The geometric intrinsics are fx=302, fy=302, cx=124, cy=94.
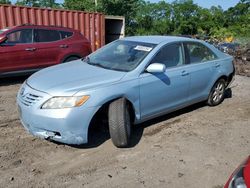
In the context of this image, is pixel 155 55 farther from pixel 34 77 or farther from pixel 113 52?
pixel 34 77

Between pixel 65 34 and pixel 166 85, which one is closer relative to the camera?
pixel 166 85

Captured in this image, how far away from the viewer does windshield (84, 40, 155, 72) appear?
15.7ft

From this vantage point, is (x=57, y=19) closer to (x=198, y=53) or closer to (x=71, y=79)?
(x=198, y=53)

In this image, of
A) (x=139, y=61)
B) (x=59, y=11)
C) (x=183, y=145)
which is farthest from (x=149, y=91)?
(x=59, y=11)

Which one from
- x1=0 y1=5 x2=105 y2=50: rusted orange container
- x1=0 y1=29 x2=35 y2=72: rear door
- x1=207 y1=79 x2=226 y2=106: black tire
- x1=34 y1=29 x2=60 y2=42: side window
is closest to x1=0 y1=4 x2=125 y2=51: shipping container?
x1=0 y1=5 x2=105 y2=50: rusted orange container

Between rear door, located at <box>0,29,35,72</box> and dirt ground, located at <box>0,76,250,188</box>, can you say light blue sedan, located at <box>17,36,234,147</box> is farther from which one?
rear door, located at <box>0,29,35,72</box>

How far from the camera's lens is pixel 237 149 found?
4.61 metres

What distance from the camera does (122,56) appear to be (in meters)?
5.04

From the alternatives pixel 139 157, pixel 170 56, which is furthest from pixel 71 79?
pixel 170 56

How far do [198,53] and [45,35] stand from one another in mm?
4690

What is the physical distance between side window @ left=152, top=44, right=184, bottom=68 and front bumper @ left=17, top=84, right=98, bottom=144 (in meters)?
1.58

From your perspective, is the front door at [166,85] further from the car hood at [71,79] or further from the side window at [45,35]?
the side window at [45,35]

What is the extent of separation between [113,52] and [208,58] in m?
2.09

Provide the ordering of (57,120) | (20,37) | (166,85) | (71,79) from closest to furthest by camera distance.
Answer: (57,120)
(71,79)
(166,85)
(20,37)
